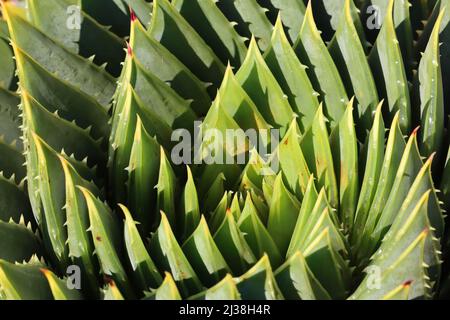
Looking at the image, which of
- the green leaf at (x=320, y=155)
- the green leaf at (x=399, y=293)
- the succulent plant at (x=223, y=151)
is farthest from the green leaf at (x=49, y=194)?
the green leaf at (x=399, y=293)

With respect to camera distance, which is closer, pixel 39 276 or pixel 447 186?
pixel 39 276

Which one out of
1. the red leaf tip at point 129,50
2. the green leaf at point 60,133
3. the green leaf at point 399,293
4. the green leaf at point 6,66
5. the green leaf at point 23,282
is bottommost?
the green leaf at point 23,282

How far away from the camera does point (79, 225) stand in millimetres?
1281

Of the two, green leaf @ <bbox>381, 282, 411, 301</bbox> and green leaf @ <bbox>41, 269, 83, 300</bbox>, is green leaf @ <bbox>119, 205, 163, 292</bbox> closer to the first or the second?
green leaf @ <bbox>41, 269, 83, 300</bbox>

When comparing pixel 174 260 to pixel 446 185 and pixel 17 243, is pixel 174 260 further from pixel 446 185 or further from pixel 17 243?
pixel 446 185

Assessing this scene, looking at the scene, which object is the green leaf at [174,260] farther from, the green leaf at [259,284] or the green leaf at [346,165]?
the green leaf at [346,165]

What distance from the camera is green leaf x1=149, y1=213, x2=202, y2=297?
1.21m

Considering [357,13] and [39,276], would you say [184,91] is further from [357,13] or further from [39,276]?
[39,276]

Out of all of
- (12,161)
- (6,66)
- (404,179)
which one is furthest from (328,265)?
(6,66)

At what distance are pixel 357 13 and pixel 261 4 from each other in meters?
0.21

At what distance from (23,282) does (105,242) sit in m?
0.13

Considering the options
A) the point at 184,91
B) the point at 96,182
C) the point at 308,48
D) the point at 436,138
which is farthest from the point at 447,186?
the point at 96,182

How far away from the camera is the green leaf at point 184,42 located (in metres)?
1.52
